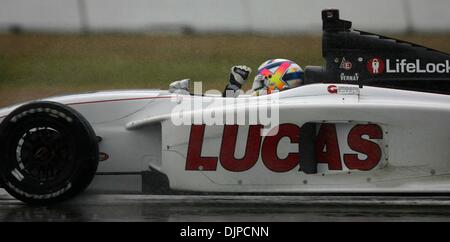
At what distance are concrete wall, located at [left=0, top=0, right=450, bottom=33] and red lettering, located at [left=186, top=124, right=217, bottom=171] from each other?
699 cm

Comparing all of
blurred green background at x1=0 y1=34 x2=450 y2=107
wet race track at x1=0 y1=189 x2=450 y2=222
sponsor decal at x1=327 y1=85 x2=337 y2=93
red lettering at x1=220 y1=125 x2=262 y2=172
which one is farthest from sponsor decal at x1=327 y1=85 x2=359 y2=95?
blurred green background at x1=0 y1=34 x2=450 y2=107

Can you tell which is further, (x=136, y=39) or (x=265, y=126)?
(x=136, y=39)

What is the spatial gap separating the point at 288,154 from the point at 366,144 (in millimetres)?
548

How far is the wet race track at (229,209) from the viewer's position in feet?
19.3

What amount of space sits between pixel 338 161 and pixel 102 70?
7232 millimetres

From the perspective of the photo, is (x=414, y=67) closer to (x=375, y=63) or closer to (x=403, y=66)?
(x=403, y=66)

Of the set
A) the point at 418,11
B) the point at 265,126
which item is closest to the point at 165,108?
the point at 265,126

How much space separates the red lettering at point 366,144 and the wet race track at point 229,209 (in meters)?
0.35

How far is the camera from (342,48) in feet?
21.4

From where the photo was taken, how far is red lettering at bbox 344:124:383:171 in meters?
6.04

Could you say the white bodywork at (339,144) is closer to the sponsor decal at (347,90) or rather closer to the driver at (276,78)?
the sponsor decal at (347,90)

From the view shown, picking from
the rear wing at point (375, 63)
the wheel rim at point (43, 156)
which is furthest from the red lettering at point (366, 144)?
the wheel rim at point (43, 156)

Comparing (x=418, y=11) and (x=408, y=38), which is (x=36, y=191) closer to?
(x=408, y=38)

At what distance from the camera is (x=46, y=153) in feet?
20.2
